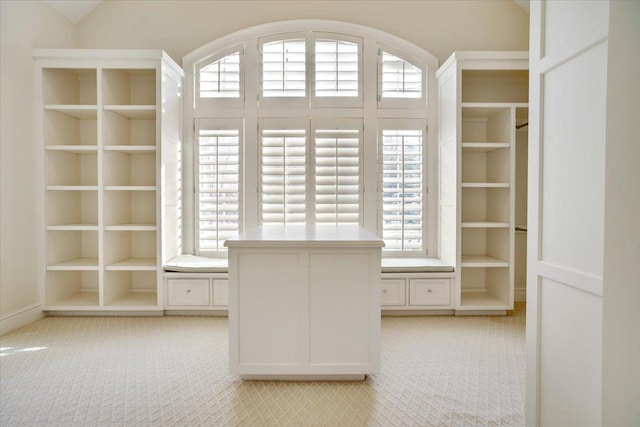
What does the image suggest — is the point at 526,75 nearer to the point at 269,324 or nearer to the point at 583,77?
the point at 583,77

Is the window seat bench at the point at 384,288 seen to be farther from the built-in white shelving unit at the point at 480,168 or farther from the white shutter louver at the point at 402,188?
the white shutter louver at the point at 402,188

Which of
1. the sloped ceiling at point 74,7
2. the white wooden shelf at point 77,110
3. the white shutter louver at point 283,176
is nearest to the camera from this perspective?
the white wooden shelf at point 77,110

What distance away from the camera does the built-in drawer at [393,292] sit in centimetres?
385

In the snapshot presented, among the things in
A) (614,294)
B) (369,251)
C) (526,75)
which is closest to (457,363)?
(369,251)

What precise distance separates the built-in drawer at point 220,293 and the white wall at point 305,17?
2480mm

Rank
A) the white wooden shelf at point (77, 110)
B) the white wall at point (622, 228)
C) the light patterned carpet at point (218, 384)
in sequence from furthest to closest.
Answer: the white wooden shelf at point (77, 110) < the light patterned carpet at point (218, 384) < the white wall at point (622, 228)

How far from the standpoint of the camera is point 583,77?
1.28 m

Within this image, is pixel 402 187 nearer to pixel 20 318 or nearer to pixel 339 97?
pixel 339 97

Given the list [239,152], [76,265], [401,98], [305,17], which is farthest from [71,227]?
[401,98]

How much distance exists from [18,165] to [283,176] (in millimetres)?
2377

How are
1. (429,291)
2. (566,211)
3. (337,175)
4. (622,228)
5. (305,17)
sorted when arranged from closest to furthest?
(622,228), (566,211), (429,291), (337,175), (305,17)

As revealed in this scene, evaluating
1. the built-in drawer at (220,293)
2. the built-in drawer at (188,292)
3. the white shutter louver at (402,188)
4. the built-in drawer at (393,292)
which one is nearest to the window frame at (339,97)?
the white shutter louver at (402,188)

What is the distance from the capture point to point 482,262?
12.7ft

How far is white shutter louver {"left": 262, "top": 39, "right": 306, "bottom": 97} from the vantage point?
4309 millimetres
